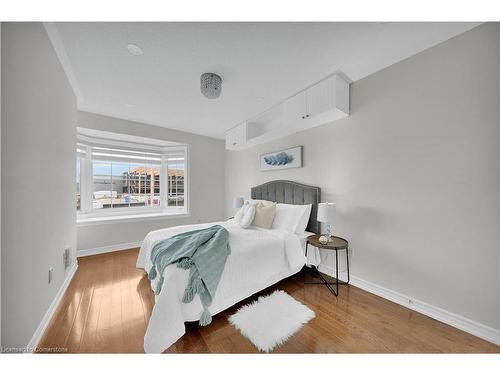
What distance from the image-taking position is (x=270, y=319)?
1.54m

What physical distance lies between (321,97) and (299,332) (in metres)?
2.35

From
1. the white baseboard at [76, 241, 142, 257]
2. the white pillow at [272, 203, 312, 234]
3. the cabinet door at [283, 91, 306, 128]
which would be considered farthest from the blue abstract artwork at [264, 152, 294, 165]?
the white baseboard at [76, 241, 142, 257]

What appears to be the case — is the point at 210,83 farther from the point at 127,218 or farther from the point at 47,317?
the point at 127,218

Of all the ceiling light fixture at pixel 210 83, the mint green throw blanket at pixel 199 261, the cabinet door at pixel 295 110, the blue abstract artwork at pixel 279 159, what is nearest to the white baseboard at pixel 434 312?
the mint green throw blanket at pixel 199 261

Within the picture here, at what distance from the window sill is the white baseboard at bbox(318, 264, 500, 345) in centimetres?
340

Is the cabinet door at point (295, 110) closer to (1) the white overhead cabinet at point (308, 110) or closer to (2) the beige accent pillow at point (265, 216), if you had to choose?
(1) the white overhead cabinet at point (308, 110)

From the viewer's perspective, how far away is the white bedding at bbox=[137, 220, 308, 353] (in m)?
1.23

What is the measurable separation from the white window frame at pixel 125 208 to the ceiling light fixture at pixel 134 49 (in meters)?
2.21

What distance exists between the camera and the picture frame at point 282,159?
9.06 ft

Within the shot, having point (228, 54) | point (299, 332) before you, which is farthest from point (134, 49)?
point (299, 332)
